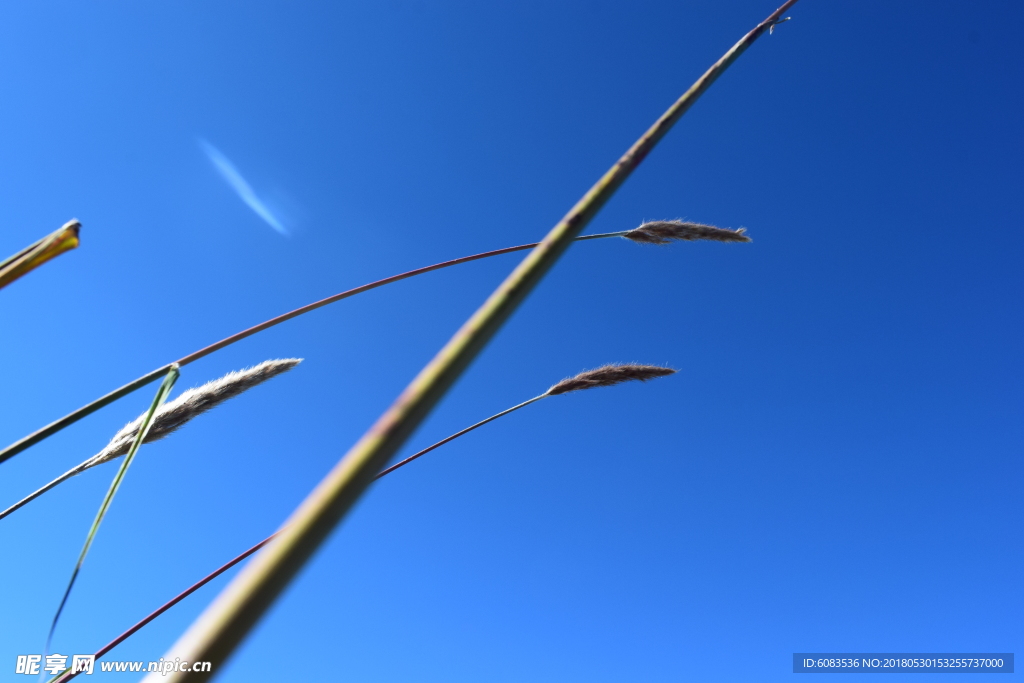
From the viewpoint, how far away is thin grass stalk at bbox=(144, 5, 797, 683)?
1.25 ft

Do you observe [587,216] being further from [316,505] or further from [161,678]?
[161,678]

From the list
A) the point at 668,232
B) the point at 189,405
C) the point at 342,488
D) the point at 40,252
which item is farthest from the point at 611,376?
the point at 342,488

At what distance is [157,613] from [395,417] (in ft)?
6.51

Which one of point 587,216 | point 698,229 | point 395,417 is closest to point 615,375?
point 698,229

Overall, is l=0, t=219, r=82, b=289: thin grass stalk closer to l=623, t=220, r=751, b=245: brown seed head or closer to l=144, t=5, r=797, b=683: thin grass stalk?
l=144, t=5, r=797, b=683: thin grass stalk

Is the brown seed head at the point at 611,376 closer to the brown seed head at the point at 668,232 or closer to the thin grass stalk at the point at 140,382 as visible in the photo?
the brown seed head at the point at 668,232

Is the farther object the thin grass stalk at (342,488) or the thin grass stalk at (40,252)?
the thin grass stalk at (40,252)

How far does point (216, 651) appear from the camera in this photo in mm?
384

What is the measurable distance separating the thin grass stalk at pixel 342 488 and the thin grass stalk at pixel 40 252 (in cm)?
84

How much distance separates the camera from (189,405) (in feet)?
6.99

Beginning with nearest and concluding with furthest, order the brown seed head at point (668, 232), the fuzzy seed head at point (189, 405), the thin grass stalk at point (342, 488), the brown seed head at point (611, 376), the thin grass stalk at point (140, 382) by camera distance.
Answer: the thin grass stalk at point (342, 488) → the thin grass stalk at point (140, 382) → the fuzzy seed head at point (189, 405) → the brown seed head at point (668, 232) → the brown seed head at point (611, 376)

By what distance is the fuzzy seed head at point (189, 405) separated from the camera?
6.90 ft

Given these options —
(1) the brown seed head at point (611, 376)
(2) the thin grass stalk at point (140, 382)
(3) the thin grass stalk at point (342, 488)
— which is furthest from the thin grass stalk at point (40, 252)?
(1) the brown seed head at point (611, 376)

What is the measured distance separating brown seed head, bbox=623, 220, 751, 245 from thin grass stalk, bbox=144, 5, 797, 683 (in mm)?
1575
